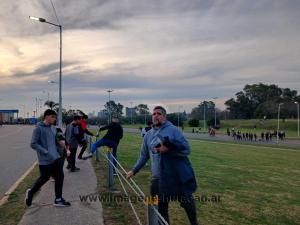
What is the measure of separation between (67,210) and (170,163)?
110 inches

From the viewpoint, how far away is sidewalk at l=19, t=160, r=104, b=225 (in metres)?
6.36

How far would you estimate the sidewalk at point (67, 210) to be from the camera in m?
6.36

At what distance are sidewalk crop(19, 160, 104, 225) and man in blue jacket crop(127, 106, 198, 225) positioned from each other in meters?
1.70

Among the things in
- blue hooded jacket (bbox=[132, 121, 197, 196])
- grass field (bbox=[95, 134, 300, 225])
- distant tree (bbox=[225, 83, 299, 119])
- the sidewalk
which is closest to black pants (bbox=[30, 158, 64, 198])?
the sidewalk

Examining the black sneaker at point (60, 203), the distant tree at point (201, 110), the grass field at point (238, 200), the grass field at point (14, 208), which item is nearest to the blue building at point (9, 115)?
the distant tree at point (201, 110)

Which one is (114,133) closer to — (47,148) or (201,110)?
(47,148)

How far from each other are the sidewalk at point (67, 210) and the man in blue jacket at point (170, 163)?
5.58ft

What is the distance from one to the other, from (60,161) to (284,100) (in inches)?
4886

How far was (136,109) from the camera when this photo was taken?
163 meters

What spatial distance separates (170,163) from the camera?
4988 millimetres

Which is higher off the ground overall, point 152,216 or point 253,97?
point 253,97

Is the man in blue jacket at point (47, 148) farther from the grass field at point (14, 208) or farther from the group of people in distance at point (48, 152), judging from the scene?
the grass field at point (14, 208)

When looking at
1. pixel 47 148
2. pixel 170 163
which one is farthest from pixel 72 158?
pixel 170 163

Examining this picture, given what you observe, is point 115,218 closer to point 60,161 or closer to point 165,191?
point 60,161
